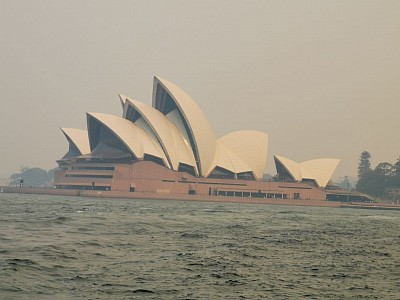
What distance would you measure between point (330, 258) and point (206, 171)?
89.8 meters

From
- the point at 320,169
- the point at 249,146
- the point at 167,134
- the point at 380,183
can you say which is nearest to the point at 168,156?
the point at 167,134

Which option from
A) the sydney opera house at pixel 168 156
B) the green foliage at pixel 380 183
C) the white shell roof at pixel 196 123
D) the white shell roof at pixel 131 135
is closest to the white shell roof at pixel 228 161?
the sydney opera house at pixel 168 156

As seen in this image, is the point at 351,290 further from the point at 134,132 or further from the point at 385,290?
the point at 134,132

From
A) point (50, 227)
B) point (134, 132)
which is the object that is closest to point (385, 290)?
Result: point (50, 227)

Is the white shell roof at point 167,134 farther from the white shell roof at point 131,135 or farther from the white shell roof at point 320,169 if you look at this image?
the white shell roof at point 320,169

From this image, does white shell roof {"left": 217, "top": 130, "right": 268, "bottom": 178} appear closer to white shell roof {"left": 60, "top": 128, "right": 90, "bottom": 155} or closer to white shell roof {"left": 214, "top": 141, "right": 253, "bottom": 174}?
white shell roof {"left": 214, "top": 141, "right": 253, "bottom": 174}

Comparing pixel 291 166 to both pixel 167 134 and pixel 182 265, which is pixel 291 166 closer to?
pixel 167 134

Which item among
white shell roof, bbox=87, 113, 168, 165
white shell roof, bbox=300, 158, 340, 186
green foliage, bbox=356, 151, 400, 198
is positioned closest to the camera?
white shell roof, bbox=87, 113, 168, 165

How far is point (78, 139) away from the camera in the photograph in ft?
400

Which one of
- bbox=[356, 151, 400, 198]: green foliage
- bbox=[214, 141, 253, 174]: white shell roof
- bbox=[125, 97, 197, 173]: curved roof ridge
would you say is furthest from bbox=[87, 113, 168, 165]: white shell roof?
bbox=[356, 151, 400, 198]: green foliage

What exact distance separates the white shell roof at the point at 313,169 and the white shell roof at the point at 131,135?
3208 cm

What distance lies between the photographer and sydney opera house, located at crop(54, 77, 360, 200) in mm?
105062

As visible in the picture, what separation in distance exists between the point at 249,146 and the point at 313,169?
58.4 feet

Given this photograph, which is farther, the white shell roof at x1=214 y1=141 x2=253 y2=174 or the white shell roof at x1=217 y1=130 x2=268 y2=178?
the white shell roof at x1=217 y1=130 x2=268 y2=178
